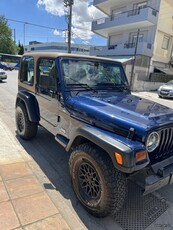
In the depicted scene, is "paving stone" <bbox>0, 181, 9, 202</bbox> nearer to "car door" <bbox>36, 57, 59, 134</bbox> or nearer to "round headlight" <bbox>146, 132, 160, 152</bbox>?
"car door" <bbox>36, 57, 59, 134</bbox>

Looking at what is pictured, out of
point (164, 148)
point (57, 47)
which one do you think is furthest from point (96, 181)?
point (57, 47)

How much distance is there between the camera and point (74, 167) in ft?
8.76

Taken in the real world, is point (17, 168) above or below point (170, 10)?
below

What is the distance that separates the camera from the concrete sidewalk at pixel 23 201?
2.23 meters

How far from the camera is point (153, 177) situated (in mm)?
2164

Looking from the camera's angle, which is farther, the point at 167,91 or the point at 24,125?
the point at 167,91

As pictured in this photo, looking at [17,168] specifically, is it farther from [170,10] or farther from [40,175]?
[170,10]

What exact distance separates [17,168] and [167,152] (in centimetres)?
238

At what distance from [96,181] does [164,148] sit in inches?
36.6

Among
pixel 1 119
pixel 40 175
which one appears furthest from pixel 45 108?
pixel 1 119

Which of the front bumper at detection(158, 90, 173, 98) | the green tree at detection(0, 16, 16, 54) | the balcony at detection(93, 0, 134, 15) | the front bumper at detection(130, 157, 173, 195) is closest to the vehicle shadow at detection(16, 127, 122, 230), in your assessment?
the front bumper at detection(130, 157, 173, 195)

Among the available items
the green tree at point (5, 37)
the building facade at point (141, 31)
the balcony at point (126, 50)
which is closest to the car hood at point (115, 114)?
the building facade at point (141, 31)

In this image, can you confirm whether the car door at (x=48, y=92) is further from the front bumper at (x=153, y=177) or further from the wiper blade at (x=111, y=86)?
the front bumper at (x=153, y=177)

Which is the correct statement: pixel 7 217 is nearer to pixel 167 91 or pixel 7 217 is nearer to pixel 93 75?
pixel 93 75
